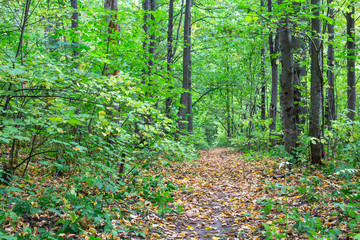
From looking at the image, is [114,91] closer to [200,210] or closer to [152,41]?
[152,41]

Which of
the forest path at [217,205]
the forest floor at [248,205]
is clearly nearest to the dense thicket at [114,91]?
the forest floor at [248,205]

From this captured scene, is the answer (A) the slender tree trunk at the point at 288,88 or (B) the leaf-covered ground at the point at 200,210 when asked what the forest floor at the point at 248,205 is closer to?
(B) the leaf-covered ground at the point at 200,210

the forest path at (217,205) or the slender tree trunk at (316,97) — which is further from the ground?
the slender tree trunk at (316,97)

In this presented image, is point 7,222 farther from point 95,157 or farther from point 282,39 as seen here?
point 282,39

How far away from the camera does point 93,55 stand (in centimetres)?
443

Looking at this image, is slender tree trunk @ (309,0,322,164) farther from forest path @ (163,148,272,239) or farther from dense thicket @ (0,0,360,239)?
forest path @ (163,148,272,239)

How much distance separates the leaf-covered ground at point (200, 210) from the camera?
10.9 feet

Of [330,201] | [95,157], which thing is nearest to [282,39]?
[330,201]

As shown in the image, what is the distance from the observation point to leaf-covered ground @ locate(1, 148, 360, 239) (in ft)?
10.9

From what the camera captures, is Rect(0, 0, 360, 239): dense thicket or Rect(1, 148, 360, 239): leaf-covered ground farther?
Rect(0, 0, 360, 239): dense thicket

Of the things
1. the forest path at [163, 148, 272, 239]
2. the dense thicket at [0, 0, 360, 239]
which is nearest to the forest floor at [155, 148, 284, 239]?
the forest path at [163, 148, 272, 239]

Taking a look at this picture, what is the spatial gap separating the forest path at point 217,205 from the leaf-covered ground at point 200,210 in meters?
0.02

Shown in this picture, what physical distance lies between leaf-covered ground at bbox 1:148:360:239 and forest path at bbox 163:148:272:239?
0.02 meters

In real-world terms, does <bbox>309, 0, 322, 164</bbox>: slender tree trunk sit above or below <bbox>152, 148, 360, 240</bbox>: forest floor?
above
